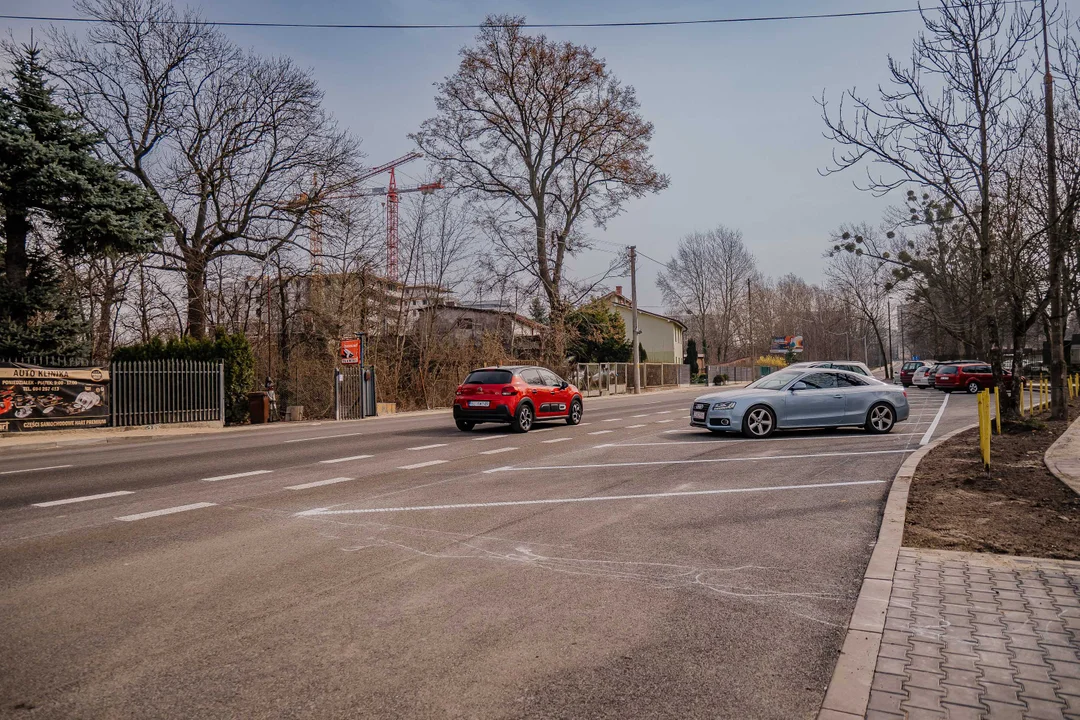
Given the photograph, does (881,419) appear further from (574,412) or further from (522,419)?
(522,419)

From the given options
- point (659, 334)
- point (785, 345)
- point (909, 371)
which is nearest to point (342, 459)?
point (909, 371)

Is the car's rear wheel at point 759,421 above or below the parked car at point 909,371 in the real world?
below

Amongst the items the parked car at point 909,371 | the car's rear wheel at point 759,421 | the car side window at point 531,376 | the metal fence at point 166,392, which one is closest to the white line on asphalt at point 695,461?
the car's rear wheel at point 759,421

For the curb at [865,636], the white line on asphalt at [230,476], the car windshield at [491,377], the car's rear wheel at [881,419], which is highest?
the car windshield at [491,377]

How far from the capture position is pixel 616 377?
50375 mm

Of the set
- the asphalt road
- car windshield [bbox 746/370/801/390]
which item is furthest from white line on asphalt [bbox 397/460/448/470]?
car windshield [bbox 746/370/801/390]

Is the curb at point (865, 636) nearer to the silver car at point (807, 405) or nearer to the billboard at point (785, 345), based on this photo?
the silver car at point (807, 405)

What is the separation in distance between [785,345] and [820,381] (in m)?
83.4

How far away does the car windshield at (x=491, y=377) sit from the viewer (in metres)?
17.9

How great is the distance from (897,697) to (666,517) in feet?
13.6

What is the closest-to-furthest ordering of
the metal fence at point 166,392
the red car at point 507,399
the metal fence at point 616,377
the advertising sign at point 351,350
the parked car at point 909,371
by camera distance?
1. the red car at point 507,399
2. the metal fence at point 166,392
3. the advertising sign at point 351,350
4. the parked car at point 909,371
5. the metal fence at point 616,377

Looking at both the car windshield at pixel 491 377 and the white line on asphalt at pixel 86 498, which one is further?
the car windshield at pixel 491 377

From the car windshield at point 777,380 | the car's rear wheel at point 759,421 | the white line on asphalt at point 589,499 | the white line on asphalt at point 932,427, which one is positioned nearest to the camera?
the white line on asphalt at point 589,499

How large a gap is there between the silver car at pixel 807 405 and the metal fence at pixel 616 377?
A: 26.1 metres
